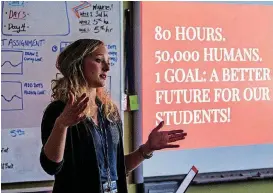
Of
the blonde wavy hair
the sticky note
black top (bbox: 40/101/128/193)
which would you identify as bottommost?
black top (bbox: 40/101/128/193)

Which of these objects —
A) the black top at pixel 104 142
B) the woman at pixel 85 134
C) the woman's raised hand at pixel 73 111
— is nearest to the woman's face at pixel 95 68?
the woman at pixel 85 134

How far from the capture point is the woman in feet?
5.34

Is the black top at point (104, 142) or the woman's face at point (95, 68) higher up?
the woman's face at point (95, 68)

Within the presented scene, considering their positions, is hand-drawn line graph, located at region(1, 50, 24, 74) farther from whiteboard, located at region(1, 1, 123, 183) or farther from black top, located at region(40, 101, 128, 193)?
black top, located at region(40, 101, 128, 193)

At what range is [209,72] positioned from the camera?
2.97 meters

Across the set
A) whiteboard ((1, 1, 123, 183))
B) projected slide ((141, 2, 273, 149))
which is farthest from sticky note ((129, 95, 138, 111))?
whiteboard ((1, 1, 123, 183))

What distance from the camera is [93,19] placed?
2707 millimetres

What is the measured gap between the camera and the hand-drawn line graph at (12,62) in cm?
254

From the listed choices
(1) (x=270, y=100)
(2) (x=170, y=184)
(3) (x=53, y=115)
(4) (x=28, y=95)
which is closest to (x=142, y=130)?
(2) (x=170, y=184)

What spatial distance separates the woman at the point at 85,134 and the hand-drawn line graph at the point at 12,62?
0.76m

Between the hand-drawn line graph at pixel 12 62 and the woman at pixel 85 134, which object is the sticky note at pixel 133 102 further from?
the woman at pixel 85 134

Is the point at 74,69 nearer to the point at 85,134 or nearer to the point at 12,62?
the point at 85,134

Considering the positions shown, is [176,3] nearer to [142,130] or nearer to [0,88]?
[142,130]

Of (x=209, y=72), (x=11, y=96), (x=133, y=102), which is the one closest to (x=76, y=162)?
(x=11, y=96)
